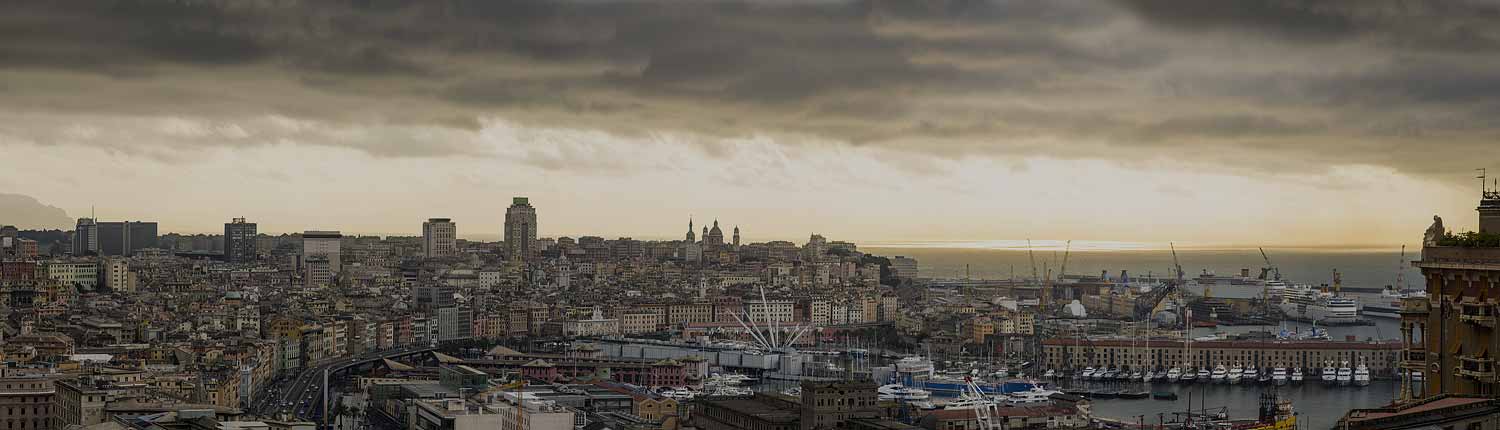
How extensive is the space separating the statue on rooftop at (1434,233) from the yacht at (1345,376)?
183ft

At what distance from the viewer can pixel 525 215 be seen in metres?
133

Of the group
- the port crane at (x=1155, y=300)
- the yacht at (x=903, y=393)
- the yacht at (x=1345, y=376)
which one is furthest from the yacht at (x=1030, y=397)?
the port crane at (x=1155, y=300)

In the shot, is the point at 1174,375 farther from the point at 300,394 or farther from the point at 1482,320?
the point at 1482,320

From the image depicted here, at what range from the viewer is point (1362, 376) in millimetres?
58938

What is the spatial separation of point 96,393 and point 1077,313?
6517 cm

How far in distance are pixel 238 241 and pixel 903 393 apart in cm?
8614

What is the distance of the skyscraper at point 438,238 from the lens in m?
132

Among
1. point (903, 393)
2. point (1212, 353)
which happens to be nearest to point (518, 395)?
point (903, 393)

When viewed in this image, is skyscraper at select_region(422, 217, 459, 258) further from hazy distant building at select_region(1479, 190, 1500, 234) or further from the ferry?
hazy distant building at select_region(1479, 190, 1500, 234)

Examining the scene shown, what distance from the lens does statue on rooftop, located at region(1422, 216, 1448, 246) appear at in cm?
594

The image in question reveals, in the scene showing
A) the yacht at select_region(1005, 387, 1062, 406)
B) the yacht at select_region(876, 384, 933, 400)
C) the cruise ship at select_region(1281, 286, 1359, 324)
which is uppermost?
the cruise ship at select_region(1281, 286, 1359, 324)

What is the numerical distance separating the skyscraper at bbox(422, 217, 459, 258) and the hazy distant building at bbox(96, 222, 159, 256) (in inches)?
780

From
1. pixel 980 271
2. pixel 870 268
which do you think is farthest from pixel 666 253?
pixel 980 271

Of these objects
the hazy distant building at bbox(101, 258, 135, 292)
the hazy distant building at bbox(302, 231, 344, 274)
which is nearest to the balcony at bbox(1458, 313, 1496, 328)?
the hazy distant building at bbox(101, 258, 135, 292)
